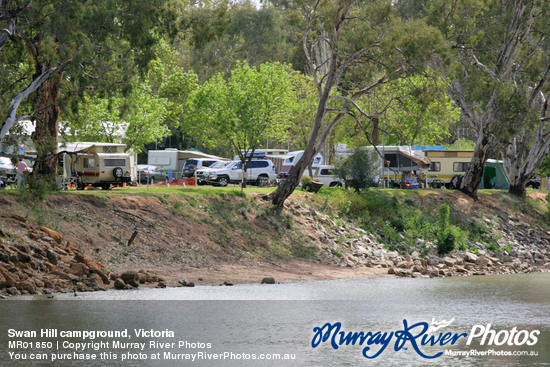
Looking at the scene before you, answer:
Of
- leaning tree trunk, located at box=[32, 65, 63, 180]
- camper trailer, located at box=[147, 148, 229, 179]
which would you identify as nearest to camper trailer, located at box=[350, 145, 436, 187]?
camper trailer, located at box=[147, 148, 229, 179]

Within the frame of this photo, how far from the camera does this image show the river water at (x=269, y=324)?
620 inches

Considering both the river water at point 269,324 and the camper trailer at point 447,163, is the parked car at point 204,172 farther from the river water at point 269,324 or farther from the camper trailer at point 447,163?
the river water at point 269,324

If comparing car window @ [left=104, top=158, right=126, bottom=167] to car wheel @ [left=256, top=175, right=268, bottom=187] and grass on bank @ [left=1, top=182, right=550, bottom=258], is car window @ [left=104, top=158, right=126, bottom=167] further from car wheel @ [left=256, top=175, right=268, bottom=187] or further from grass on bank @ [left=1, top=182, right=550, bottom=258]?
car wheel @ [left=256, top=175, right=268, bottom=187]

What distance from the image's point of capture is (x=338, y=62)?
123 ft

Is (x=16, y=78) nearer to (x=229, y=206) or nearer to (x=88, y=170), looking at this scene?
(x=88, y=170)

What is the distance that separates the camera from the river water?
620 inches

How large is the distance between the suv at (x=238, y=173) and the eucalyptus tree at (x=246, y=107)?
92cm

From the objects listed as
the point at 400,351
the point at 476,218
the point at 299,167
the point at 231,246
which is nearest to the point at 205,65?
the point at 476,218

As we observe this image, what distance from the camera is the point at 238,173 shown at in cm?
5444

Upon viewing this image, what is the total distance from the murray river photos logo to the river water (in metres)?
0.04

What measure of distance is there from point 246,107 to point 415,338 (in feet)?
125

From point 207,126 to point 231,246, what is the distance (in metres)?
28.4

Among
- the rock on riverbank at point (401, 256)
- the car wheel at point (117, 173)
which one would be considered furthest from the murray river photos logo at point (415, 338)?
the car wheel at point (117, 173)

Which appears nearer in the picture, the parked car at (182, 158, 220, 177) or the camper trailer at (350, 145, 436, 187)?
the camper trailer at (350, 145, 436, 187)
